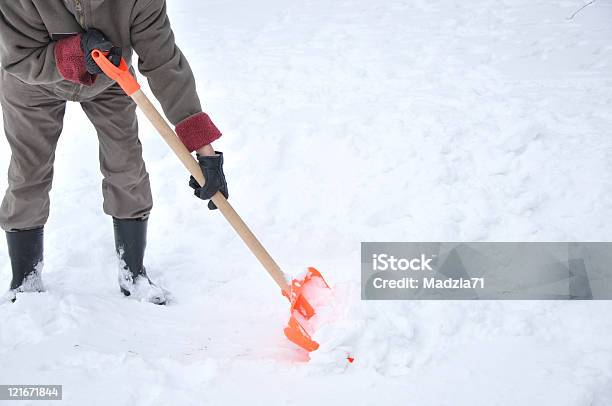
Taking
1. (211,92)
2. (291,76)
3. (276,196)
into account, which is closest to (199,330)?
(276,196)

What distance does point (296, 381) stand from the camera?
7.11 feet

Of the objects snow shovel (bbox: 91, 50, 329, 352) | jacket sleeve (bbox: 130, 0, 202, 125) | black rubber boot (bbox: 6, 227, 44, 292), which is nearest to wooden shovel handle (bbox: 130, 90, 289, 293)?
snow shovel (bbox: 91, 50, 329, 352)

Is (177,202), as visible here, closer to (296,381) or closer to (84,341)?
(84,341)

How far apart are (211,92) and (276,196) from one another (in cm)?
155

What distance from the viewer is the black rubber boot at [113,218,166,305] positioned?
110 inches

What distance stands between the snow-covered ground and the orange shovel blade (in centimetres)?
9

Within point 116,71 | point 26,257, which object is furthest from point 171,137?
point 26,257

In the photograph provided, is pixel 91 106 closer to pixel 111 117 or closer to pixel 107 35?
pixel 111 117

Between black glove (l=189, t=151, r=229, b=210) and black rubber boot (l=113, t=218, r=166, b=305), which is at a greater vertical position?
black glove (l=189, t=151, r=229, b=210)

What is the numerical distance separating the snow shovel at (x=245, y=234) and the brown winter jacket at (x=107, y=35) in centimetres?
12

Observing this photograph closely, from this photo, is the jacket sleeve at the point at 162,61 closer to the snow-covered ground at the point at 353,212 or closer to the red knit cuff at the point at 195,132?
the red knit cuff at the point at 195,132

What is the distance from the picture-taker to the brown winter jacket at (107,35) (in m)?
2.13

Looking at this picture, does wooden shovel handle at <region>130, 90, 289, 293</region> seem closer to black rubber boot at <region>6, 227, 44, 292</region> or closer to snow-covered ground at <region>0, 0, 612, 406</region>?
snow-covered ground at <region>0, 0, 612, 406</region>

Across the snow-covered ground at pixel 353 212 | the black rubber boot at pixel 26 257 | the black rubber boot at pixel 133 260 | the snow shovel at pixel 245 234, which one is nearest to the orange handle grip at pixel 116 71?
the snow shovel at pixel 245 234
